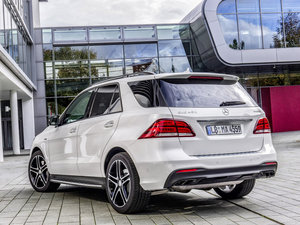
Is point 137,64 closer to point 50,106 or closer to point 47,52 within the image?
point 47,52

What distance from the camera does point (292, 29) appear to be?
90.1ft

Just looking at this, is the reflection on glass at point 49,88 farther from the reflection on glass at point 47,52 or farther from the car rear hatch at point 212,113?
the car rear hatch at point 212,113

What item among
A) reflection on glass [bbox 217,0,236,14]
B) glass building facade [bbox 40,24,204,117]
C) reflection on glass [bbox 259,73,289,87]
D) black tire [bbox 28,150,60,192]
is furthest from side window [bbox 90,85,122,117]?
reflection on glass [bbox 259,73,289,87]

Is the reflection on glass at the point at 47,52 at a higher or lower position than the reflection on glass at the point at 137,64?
higher

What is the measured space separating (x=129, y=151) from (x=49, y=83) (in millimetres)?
25771

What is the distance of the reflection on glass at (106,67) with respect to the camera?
29.8 metres

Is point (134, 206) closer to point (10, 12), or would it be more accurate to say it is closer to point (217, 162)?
point (217, 162)

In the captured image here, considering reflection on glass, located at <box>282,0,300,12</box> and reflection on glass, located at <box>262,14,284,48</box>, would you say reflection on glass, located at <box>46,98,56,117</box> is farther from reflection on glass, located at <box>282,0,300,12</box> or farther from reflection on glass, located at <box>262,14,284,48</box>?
reflection on glass, located at <box>282,0,300,12</box>

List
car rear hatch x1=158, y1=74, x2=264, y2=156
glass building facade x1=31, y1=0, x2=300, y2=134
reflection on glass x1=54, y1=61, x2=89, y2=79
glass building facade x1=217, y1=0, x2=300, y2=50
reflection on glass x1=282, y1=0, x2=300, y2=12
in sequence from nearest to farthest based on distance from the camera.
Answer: car rear hatch x1=158, y1=74, x2=264, y2=156 → glass building facade x1=217, y1=0, x2=300, y2=50 → reflection on glass x1=282, y1=0, x2=300, y2=12 → glass building facade x1=31, y1=0, x2=300, y2=134 → reflection on glass x1=54, y1=61, x2=89, y2=79

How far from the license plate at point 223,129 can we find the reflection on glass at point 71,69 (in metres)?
25.3

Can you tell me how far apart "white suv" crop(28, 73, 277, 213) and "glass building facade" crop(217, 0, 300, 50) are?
21733 millimetres

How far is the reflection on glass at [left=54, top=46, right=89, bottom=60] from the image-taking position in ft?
97.4

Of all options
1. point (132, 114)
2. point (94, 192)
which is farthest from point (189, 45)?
point (132, 114)

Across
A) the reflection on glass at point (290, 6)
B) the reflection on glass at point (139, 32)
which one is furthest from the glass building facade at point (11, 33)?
the reflection on glass at point (290, 6)
